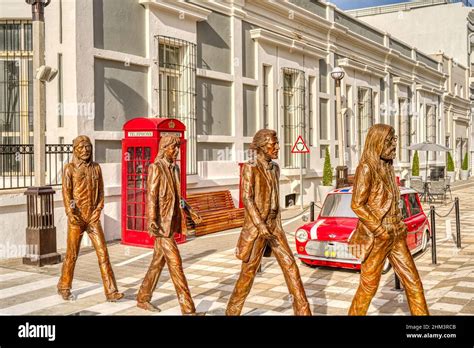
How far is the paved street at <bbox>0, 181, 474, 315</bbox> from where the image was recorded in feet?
21.4

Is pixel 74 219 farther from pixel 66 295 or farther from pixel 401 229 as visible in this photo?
pixel 401 229

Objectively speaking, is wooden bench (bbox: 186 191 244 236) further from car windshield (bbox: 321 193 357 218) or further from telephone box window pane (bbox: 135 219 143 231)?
car windshield (bbox: 321 193 357 218)

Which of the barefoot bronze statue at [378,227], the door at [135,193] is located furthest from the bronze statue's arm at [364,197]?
the door at [135,193]

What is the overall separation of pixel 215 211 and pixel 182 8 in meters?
5.19

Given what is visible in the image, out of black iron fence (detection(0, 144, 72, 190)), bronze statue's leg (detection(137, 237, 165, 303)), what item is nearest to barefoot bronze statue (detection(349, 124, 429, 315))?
bronze statue's leg (detection(137, 237, 165, 303))

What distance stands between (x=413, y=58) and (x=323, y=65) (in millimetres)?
12816

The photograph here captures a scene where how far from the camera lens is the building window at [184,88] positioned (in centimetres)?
1388

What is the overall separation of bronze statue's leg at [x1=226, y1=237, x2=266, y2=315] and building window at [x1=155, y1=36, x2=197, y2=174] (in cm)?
842

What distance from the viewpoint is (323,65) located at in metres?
21.1

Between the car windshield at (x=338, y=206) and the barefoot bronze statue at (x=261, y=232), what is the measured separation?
358cm

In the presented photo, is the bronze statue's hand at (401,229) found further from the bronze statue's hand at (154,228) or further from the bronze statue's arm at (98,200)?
the bronze statue's arm at (98,200)

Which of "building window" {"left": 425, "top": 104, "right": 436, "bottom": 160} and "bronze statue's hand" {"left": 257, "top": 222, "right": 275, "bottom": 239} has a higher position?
"building window" {"left": 425, "top": 104, "right": 436, "bottom": 160}
